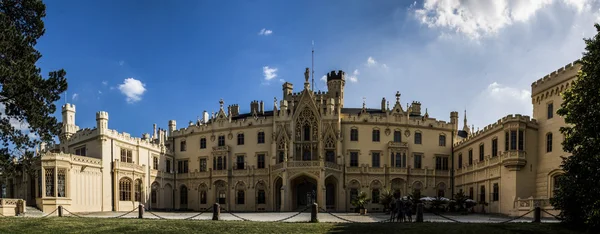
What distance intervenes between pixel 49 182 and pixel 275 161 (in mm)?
23491

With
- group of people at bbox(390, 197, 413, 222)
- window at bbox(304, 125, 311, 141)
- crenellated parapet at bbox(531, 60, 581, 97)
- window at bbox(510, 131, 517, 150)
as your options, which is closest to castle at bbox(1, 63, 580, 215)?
window at bbox(304, 125, 311, 141)

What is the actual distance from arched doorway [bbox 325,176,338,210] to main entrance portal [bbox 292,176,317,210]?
1.43 m

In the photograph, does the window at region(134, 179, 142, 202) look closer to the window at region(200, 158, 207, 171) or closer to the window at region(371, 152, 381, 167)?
the window at region(200, 158, 207, 171)

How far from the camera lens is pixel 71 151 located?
175 feet

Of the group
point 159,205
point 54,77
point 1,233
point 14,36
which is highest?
point 14,36

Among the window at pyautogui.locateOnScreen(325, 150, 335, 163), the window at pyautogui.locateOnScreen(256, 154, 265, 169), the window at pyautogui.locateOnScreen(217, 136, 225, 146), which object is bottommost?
the window at pyautogui.locateOnScreen(256, 154, 265, 169)

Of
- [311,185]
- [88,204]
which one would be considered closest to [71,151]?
[88,204]

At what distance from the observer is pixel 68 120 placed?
55344mm

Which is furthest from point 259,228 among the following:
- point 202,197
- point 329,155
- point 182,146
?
point 182,146

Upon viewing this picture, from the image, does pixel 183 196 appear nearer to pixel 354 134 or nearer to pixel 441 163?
pixel 354 134

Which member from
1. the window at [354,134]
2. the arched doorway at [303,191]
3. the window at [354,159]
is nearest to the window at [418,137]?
the window at [354,134]

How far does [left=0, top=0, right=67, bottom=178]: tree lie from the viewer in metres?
25.6

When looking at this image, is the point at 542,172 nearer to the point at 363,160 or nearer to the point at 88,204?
the point at 363,160

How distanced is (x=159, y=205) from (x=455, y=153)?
119ft
